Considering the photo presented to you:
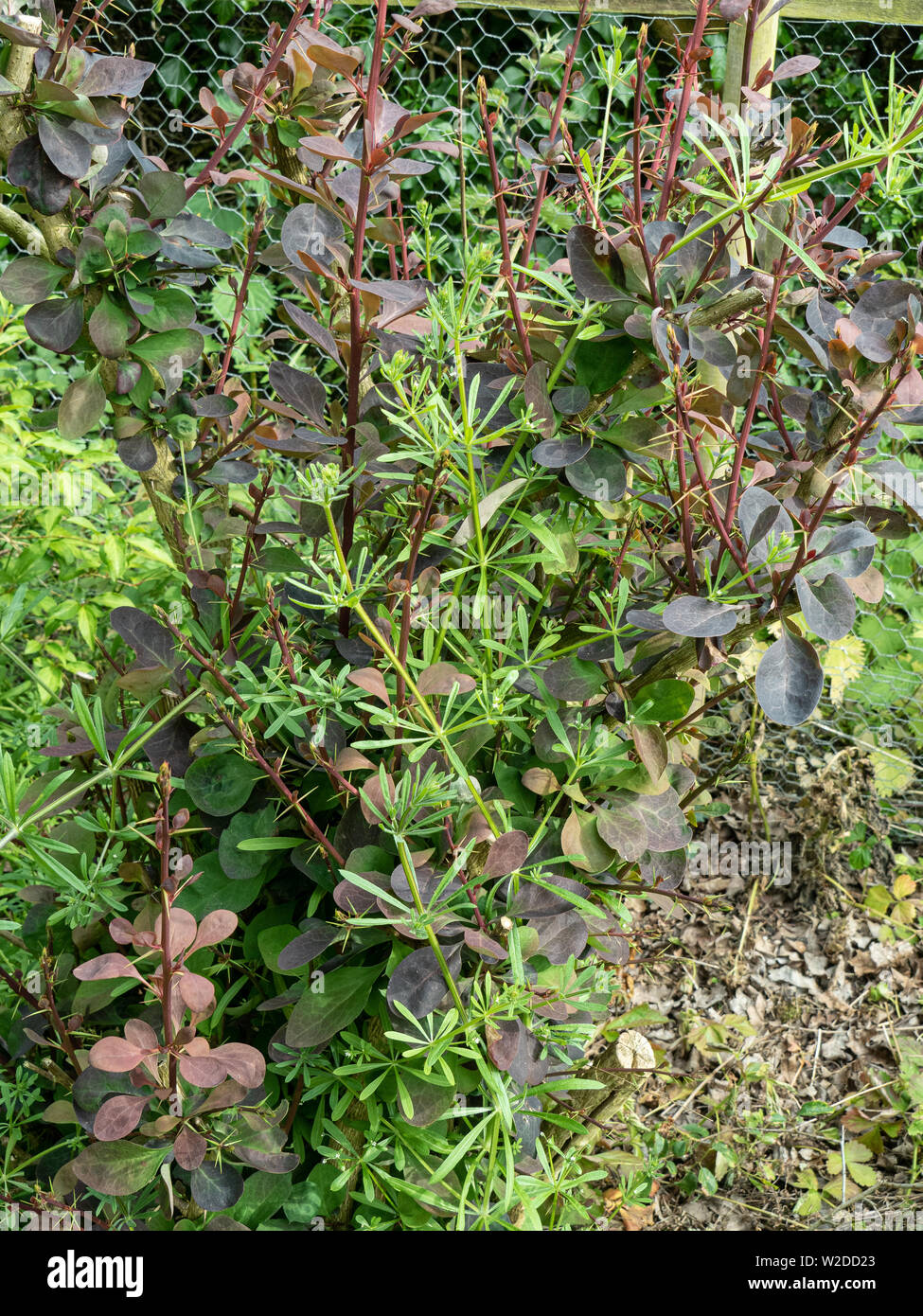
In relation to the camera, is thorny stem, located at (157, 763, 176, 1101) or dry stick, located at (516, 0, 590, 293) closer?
thorny stem, located at (157, 763, 176, 1101)

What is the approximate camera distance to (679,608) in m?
0.75

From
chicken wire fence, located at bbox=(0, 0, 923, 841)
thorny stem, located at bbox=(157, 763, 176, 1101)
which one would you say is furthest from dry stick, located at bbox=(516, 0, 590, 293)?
chicken wire fence, located at bbox=(0, 0, 923, 841)

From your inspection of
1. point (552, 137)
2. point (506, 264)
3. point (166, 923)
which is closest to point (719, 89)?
point (552, 137)

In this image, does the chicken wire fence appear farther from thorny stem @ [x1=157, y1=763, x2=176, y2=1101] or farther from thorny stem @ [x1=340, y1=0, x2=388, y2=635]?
thorny stem @ [x1=157, y1=763, x2=176, y2=1101]

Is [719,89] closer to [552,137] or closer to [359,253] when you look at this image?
[552,137]

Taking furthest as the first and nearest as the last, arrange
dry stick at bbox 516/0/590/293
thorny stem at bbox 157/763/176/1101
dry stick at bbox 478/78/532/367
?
1. dry stick at bbox 516/0/590/293
2. dry stick at bbox 478/78/532/367
3. thorny stem at bbox 157/763/176/1101

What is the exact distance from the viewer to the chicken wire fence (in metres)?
2.31

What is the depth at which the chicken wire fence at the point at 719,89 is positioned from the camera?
7.58ft

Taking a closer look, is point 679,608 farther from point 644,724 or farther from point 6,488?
point 6,488

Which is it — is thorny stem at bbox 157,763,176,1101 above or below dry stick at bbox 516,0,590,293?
below

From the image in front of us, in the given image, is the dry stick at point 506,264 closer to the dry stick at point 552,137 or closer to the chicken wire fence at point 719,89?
the dry stick at point 552,137

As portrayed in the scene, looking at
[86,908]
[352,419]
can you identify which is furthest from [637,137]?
[86,908]

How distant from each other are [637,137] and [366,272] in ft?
1.38

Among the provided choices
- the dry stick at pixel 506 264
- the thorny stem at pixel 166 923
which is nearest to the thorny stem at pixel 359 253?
the dry stick at pixel 506 264
